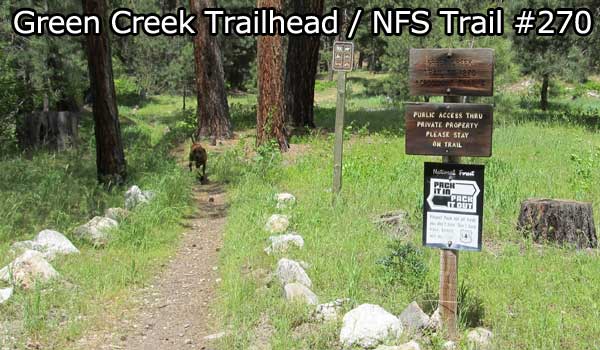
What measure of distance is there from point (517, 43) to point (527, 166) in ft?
39.2

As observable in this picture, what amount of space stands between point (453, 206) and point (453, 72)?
974mm

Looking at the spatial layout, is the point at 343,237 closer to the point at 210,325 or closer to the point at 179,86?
the point at 210,325

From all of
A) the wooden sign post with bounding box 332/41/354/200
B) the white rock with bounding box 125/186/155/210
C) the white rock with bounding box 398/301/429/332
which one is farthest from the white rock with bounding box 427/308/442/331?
the white rock with bounding box 125/186/155/210

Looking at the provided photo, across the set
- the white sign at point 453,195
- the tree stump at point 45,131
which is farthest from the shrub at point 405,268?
the tree stump at point 45,131

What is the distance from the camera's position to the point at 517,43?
20.2 m

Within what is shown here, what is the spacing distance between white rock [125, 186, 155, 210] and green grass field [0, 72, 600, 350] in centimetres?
26

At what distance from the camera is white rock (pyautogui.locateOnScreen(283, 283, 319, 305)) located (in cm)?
468

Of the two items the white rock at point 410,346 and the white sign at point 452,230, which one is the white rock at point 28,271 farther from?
the white sign at point 452,230

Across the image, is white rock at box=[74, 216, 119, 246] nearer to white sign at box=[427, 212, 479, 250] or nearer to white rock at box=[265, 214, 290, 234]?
white rock at box=[265, 214, 290, 234]

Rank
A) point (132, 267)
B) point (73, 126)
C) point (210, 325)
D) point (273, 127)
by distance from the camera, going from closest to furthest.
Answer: point (210, 325) → point (132, 267) → point (273, 127) → point (73, 126)

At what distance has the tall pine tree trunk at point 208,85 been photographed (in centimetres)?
1416

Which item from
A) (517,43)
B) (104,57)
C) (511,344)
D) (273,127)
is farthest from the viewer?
(517,43)

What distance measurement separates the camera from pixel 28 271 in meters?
5.16

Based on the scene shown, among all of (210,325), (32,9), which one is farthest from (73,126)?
(210,325)
